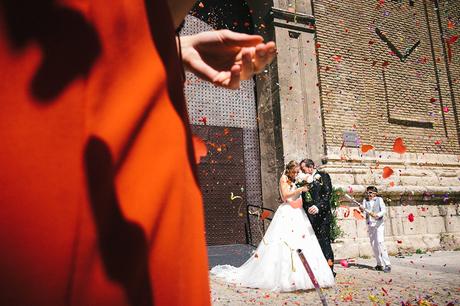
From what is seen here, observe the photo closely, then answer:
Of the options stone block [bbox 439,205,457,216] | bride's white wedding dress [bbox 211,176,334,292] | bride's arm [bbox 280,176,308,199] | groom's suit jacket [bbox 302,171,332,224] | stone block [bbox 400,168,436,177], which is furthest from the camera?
stone block [bbox 439,205,457,216]

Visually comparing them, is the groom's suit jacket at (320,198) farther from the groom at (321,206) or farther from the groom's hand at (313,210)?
the groom's hand at (313,210)

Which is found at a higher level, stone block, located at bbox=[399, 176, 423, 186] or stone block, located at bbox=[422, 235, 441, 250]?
stone block, located at bbox=[399, 176, 423, 186]

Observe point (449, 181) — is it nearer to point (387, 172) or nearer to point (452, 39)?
point (387, 172)

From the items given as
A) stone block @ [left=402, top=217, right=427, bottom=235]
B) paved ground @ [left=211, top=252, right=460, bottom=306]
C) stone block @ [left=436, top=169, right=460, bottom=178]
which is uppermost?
stone block @ [left=436, top=169, right=460, bottom=178]

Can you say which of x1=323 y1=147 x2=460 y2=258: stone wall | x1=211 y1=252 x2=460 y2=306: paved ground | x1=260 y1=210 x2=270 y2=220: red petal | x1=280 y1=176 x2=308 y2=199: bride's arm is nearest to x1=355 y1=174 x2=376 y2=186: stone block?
x1=323 y1=147 x2=460 y2=258: stone wall

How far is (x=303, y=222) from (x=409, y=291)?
5.62ft

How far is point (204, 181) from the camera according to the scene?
8711mm

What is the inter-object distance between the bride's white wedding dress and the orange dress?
5026mm

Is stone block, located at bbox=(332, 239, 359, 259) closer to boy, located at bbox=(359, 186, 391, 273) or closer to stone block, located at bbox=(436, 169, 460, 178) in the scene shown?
boy, located at bbox=(359, 186, 391, 273)

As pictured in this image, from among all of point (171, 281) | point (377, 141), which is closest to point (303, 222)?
point (377, 141)

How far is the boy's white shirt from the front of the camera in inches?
282

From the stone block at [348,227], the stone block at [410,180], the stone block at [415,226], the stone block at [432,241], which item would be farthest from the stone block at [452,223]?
the stone block at [348,227]

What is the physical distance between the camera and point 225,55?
0.96m

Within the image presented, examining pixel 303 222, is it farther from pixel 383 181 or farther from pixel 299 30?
pixel 299 30
